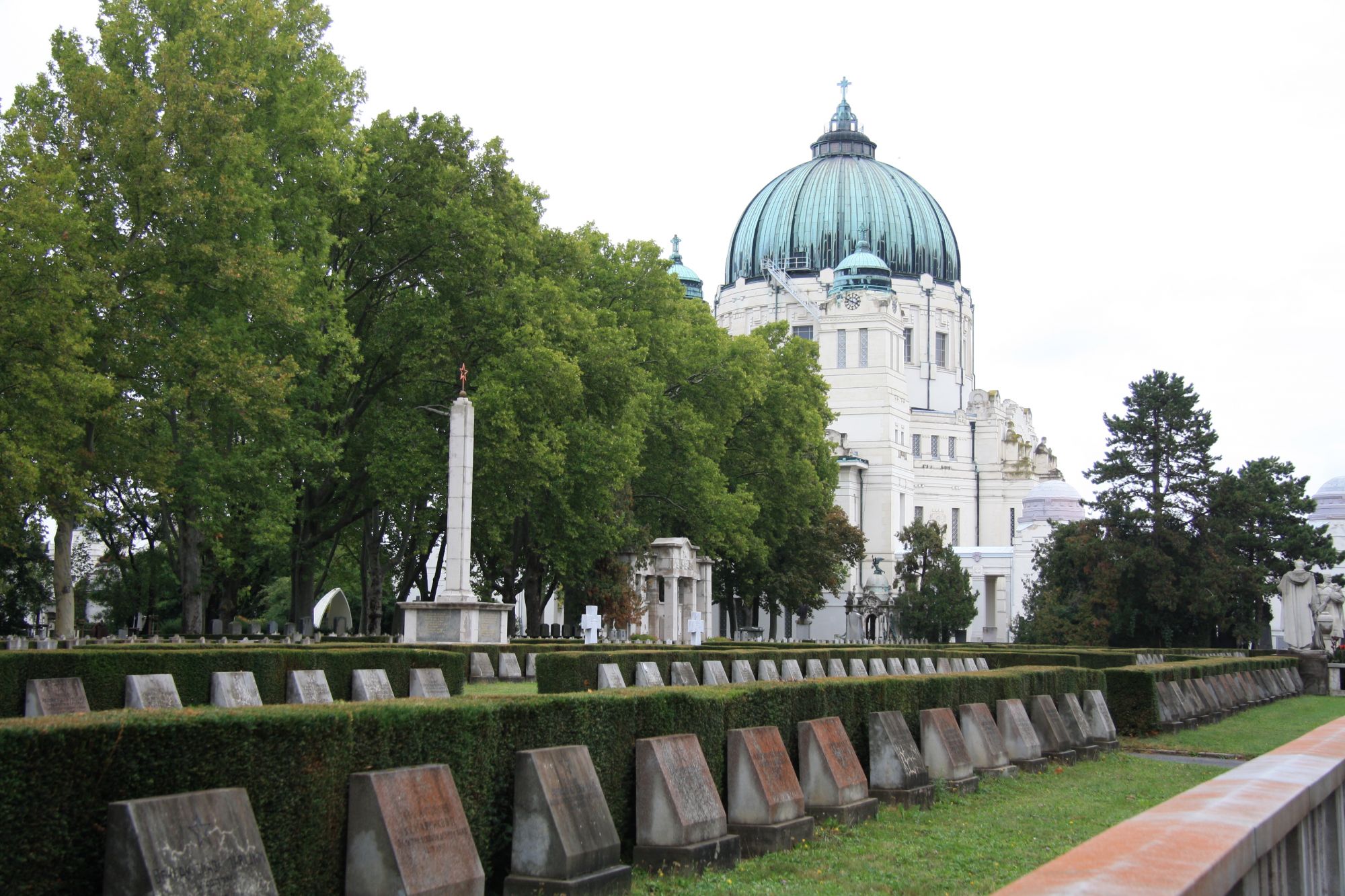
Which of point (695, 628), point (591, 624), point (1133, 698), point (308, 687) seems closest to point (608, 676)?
point (308, 687)

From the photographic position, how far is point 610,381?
42344 millimetres

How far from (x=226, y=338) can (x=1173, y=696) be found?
2070 centimetres

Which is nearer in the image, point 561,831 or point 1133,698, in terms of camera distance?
point 561,831

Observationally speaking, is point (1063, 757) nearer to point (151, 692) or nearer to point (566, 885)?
point (151, 692)

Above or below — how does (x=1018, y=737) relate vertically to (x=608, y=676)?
below

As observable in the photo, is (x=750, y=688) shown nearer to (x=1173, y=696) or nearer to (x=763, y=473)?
(x=1173, y=696)

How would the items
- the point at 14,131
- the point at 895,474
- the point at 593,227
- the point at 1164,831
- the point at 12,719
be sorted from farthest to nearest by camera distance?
the point at 895,474
the point at 593,227
the point at 14,131
the point at 12,719
the point at 1164,831

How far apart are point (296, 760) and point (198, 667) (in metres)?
9.27

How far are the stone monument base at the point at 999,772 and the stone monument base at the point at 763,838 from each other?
4.46m

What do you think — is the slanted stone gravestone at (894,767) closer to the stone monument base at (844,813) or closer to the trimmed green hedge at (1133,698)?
the stone monument base at (844,813)

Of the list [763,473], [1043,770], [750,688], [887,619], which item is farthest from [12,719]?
[887,619]

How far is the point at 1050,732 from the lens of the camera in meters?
15.9

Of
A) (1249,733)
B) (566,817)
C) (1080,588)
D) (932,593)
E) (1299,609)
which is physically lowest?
(1249,733)

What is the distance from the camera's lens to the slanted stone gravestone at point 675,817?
27.7ft
